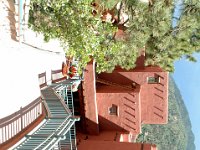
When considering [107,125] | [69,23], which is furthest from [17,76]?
[107,125]

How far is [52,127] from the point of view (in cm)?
1273

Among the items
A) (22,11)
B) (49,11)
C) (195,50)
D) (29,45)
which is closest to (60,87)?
(29,45)

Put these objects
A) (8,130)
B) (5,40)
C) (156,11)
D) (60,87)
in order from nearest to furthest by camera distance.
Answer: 1. (8,130)
2. (5,40)
3. (60,87)
4. (156,11)

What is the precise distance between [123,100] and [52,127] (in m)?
12.6

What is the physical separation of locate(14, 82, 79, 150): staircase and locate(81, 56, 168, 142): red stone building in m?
6.47

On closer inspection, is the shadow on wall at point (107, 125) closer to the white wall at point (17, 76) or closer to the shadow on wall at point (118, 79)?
the shadow on wall at point (118, 79)

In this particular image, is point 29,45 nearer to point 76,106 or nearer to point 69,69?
point 69,69

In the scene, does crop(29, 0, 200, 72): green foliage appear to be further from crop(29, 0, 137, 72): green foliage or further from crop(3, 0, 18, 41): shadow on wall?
crop(3, 0, 18, 41): shadow on wall

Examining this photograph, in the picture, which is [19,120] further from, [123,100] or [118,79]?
[118,79]

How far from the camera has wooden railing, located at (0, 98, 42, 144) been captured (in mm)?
11300

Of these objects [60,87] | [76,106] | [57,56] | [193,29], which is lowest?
[76,106]

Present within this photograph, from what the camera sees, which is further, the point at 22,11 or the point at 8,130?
the point at 22,11

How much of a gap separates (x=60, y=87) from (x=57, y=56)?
340 cm

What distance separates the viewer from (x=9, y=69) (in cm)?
1319
